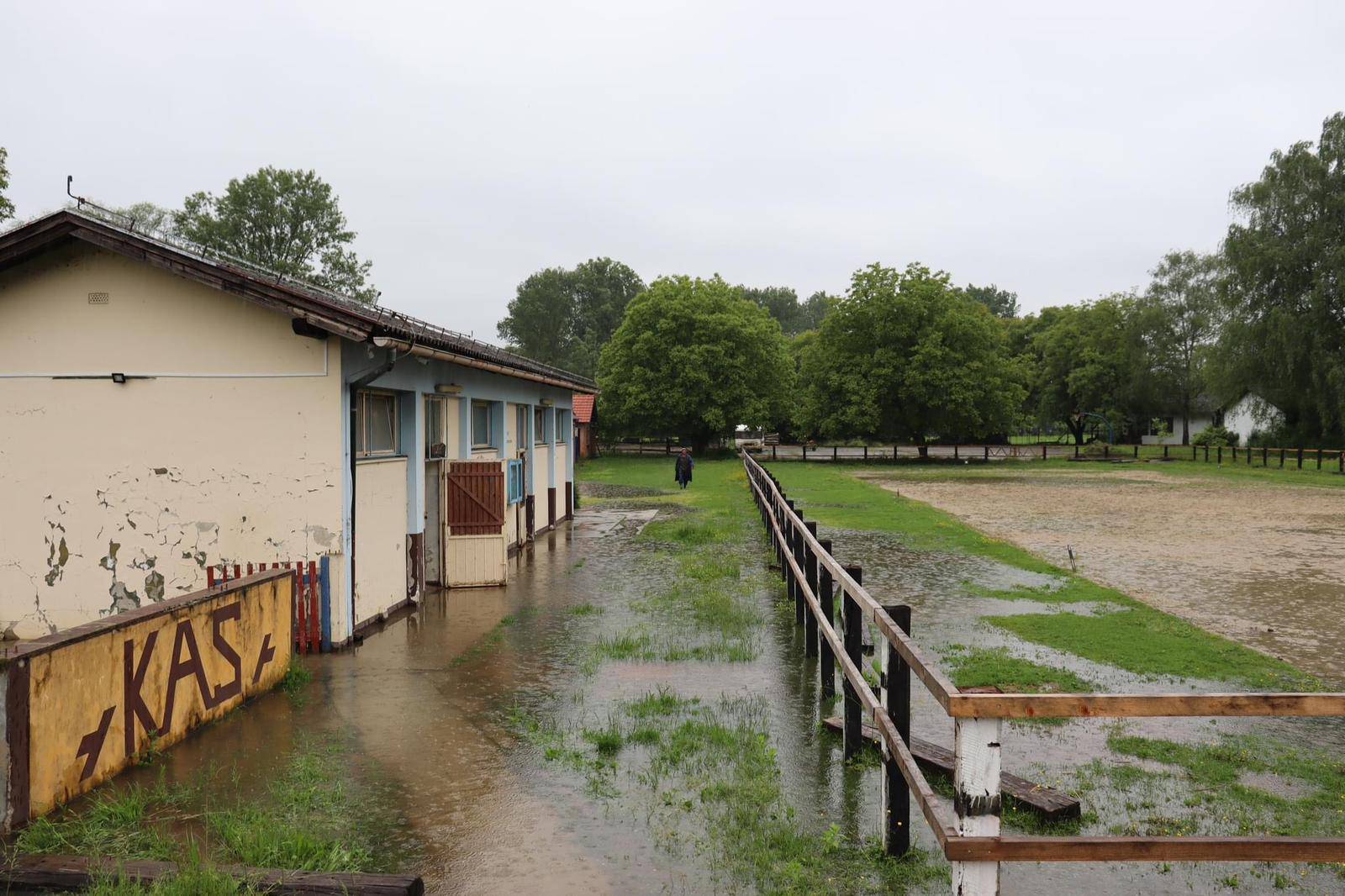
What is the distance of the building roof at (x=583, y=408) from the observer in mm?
49406

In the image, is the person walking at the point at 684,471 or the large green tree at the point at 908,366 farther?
the large green tree at the point at 908,366

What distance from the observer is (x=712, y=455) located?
52.5m

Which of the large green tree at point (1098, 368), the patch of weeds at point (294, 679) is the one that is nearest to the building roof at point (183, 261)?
the patch of weeds at point (294, 679)

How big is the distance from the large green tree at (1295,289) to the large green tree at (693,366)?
22694 mm

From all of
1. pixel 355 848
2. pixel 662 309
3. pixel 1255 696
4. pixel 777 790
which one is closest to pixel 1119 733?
pixel 777 790

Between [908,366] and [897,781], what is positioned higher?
[908,366]

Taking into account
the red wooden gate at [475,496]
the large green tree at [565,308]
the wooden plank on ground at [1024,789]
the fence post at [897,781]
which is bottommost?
the wooden plank on ground at [1024,789]

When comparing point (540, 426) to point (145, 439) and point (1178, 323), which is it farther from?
point (1178, 323)

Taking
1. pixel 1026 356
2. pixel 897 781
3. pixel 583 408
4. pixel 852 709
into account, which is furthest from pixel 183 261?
pixel 1026 356

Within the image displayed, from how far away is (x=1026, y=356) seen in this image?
180ft

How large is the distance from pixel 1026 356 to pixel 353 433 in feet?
171

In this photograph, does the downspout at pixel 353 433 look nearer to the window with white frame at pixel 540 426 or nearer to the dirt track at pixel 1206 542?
the dirt track at pixel 1206 542

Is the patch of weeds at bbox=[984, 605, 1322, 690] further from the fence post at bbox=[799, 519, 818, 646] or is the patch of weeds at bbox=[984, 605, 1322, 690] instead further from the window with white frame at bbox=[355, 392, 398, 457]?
the window with white frame at bbox=[355, 392, 398, 457]

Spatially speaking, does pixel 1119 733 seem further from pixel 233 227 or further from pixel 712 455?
pixel 233 227
